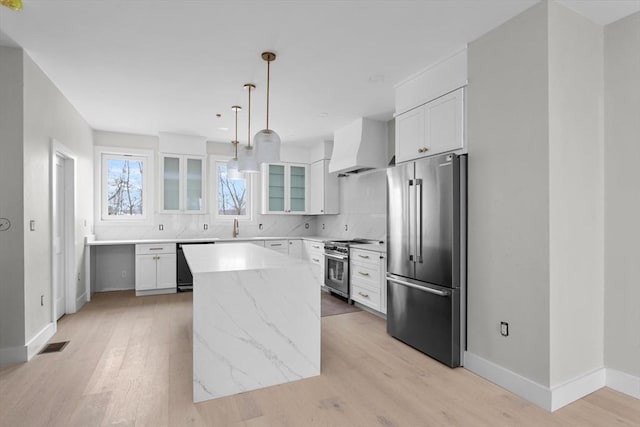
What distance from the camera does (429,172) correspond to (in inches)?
118

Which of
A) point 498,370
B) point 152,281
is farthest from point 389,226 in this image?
point 152,281

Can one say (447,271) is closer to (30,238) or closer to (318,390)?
(318,390)

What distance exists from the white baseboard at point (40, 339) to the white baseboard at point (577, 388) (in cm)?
407

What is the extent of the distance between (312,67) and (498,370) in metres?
2.95

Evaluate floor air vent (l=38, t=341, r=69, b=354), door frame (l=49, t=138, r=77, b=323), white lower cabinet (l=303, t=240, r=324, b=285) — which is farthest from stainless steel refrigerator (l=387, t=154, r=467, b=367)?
door frame (l=49, t=138, r=77, b=323)

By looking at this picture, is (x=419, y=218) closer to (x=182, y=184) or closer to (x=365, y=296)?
(x=365, y=296)

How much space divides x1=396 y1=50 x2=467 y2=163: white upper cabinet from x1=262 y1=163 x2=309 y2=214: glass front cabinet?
129 inches

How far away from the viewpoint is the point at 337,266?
5.12 meters

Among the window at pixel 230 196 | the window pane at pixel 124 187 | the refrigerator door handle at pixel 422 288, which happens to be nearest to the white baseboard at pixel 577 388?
the refrigerator door handle at pixel 422 288

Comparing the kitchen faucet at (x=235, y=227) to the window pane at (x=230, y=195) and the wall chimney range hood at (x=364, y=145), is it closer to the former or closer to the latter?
the window pane at (x=230, y=195)

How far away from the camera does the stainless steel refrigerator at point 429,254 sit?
2.80 meters

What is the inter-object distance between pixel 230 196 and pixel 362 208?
2.57 meters

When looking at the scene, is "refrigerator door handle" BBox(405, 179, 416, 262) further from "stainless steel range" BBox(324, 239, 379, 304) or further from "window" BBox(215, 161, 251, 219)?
"window" BBox(215, 161, 251, 219)

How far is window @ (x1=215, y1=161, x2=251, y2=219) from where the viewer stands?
21.0ft
